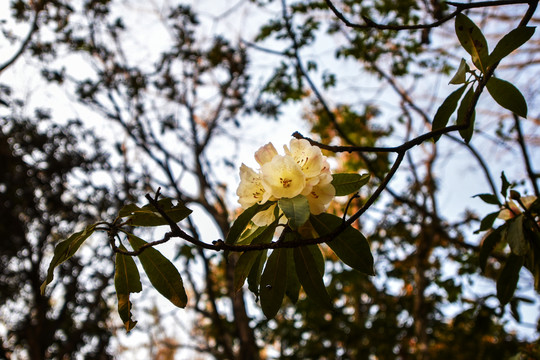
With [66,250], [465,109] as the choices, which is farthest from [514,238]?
[66,250]

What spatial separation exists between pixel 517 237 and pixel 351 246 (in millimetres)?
609

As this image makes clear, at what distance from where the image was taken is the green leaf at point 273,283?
104 cm

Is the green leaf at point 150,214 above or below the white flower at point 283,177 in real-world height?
below

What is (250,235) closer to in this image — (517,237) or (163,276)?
(163,276)

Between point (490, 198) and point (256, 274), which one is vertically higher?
point (490, 198)

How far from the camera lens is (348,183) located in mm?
1046

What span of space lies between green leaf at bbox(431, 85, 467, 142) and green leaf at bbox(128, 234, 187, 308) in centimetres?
81

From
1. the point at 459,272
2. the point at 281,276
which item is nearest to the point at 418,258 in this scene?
the point at 459,272

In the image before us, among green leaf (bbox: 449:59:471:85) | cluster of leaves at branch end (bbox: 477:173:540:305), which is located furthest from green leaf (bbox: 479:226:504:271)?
green leaf (bbox: 449:59:471:85)

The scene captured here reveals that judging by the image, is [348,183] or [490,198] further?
[490,198]

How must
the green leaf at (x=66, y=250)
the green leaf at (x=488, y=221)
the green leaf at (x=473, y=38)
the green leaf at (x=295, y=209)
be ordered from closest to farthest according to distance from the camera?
the green leaf at (x=295, y=209)
the green leaf at (x=66, y=250)
the green leaf at (x=473, y=38)
the green leaf at (x=488, y=221)

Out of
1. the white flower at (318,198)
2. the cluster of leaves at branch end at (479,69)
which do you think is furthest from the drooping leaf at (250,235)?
the cluster of leaves at branch end at (479,69)

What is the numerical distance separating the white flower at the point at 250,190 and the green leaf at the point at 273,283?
14 centimetres

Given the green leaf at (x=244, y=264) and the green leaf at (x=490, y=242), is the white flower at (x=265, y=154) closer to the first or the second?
the green leaf at (x=244, y=264)
